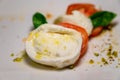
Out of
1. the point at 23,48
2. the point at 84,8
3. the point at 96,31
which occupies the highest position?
the point at 84,8

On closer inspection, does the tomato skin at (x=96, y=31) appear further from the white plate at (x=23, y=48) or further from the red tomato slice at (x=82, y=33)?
the red tomato slice at (x=82, y=33)

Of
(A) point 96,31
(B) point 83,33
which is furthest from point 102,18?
(B) point 83,33

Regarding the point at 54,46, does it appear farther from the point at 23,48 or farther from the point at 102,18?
the point at 102,18

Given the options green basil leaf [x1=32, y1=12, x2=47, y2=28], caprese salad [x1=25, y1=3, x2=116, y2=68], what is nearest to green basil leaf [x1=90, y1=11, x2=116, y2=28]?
caprese salad [x1=25, y1=3, x2=116, y2=68]

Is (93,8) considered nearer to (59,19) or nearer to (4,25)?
(59,19)

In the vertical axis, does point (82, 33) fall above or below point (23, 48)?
above

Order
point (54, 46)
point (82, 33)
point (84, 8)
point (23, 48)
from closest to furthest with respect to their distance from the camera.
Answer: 1. point (54, 46)
2. point (82, 33)
3. point (23, 48)
4. point (84, 8)
